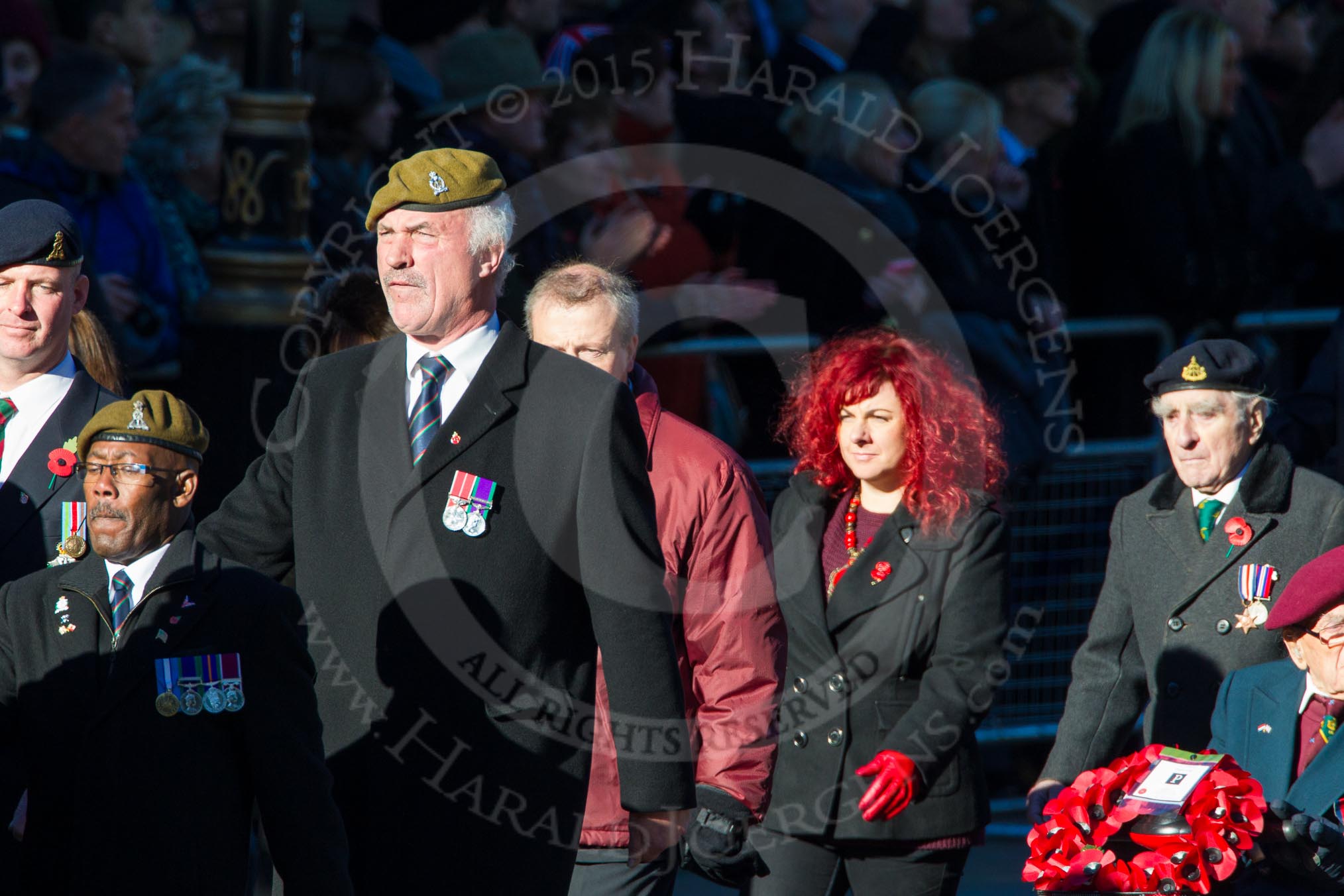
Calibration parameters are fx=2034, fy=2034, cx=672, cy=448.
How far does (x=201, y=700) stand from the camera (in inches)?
158

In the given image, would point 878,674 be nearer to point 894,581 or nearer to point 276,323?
point 894,581

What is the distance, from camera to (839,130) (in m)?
8.05

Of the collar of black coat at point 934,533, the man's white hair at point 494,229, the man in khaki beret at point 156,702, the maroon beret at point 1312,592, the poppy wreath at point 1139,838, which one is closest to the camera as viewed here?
the man in khaki beret at point 156,702

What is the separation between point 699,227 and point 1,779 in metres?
4.62

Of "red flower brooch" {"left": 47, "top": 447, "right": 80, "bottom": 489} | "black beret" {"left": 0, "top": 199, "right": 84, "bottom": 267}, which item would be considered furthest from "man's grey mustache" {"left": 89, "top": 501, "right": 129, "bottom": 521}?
"black beret" {"left": 0, "top": 199, "right": 84, "bottom": 267}

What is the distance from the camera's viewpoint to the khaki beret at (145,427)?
4094 millimetres

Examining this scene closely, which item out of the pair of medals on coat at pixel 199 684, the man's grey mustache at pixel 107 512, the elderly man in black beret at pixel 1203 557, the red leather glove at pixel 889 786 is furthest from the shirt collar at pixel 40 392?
the elderly man in black beret at pixel 1203 557

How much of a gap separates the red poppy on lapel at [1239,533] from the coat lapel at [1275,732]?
60 cm

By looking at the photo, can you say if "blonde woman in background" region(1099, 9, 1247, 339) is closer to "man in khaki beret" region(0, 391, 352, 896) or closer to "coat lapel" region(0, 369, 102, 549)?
"coat lapel" region(0, 369, 102, 549)

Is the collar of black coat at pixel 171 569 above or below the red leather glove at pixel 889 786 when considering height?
above

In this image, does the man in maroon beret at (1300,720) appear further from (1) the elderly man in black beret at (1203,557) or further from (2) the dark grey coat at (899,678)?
(2) the dark grey coat at (899,678)

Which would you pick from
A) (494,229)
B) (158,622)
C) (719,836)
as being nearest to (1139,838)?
(719,836)

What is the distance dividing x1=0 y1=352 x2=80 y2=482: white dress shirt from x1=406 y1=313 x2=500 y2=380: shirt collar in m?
1.01

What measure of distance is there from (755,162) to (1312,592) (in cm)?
405
